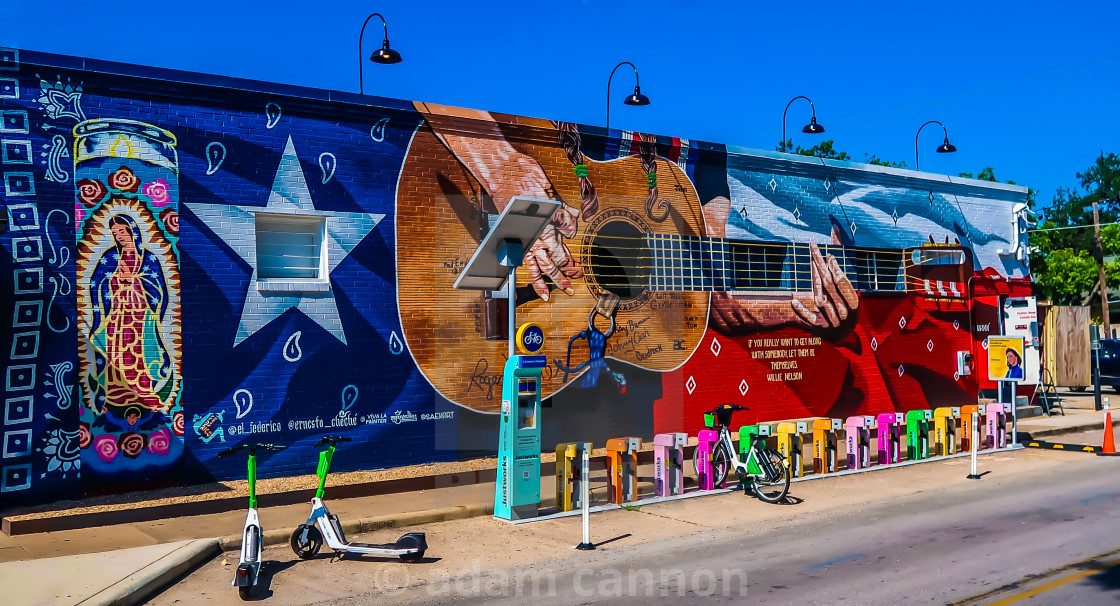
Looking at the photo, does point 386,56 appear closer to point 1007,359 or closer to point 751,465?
point 751,465

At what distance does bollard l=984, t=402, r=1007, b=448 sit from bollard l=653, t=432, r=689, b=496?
25.4 feet

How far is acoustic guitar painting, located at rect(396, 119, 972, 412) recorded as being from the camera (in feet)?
47.5

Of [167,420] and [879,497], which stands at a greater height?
[167,420]

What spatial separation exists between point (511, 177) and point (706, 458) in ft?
18.8

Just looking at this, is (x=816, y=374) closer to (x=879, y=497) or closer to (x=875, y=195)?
(x=875, y=195)

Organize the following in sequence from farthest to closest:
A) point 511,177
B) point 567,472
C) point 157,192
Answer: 1. point 511,177
2. point 157,192
3. point 567,472

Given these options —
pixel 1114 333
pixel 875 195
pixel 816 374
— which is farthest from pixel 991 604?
pixel 1114 333

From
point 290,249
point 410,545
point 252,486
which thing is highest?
point 290,249

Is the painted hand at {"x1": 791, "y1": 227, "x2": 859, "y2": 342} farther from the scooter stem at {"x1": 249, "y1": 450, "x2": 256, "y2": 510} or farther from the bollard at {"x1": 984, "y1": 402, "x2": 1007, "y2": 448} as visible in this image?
the scooter stem at {"x1": 249, "y1": 450, "x2": 256, "y2": 510}

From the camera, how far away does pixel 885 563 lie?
29.0 ft

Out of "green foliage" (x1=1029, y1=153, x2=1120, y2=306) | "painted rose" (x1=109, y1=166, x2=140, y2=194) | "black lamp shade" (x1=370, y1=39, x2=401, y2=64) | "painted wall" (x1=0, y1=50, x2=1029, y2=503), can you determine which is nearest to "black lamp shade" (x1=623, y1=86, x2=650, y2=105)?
"painted wall" (x1=0, y1=50, x2=1029, y2=503)

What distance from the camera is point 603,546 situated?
32.4ft

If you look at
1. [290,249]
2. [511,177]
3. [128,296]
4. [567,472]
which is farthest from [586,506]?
[511,177]

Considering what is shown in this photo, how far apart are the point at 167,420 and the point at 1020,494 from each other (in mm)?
11460
